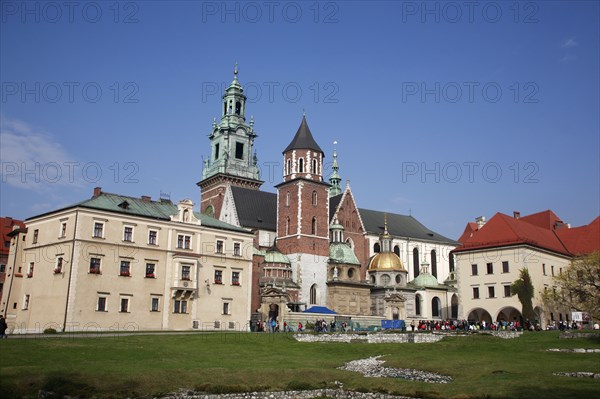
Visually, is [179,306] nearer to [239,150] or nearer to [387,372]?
[387,372]

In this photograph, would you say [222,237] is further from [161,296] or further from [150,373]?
[150,373]

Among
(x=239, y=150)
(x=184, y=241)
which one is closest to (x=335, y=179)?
(x=239, y=150)

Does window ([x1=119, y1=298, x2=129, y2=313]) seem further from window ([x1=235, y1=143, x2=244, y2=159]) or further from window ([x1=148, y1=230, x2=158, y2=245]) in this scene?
window ([x1=235, y1=143, x2=244, y2=159])

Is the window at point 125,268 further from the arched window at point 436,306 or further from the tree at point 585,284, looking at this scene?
the arched window at point 436,306

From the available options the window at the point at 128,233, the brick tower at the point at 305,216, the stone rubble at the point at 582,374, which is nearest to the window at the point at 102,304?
the window at the point at 128,233

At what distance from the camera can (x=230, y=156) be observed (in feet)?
342

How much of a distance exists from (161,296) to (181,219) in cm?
783

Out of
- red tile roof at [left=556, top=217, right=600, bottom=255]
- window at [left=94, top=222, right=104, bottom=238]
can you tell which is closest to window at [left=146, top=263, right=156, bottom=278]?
window at [left=94, top=222, right=104, bottom=238]

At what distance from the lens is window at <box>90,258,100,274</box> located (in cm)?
5519

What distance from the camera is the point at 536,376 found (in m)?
29.1

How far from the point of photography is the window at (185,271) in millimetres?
60000

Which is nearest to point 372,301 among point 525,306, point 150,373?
point 525,306

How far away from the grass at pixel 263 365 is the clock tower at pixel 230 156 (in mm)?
55117

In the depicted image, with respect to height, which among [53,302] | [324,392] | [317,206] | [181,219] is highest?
[317,206]
